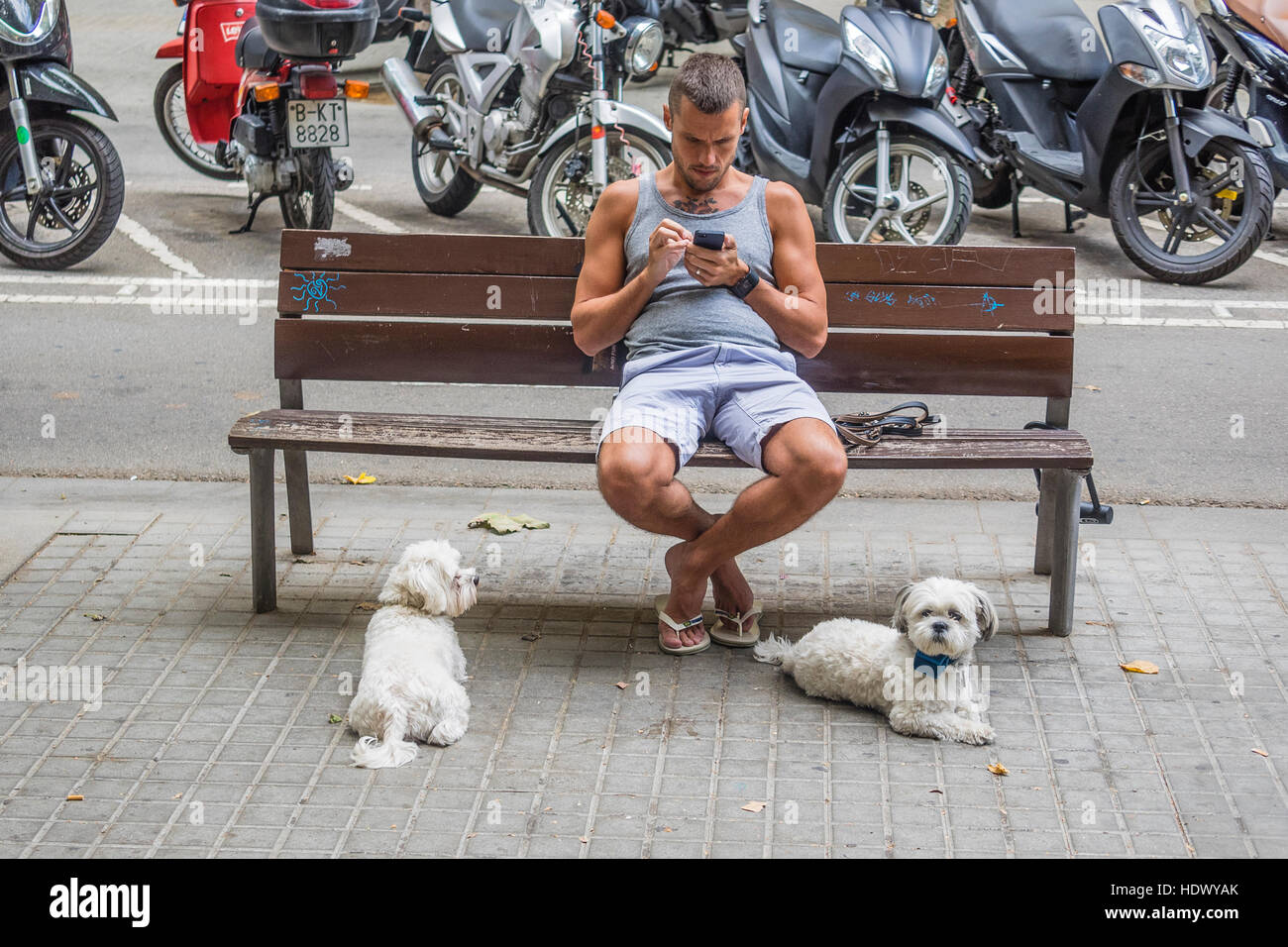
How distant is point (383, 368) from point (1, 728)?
1.52 m

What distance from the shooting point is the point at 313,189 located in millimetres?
9000

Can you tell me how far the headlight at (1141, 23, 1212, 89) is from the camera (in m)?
8.03

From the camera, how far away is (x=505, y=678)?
4.04m

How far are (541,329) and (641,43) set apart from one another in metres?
4.36

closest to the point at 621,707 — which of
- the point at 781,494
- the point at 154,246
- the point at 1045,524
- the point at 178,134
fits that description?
the point at 781,494

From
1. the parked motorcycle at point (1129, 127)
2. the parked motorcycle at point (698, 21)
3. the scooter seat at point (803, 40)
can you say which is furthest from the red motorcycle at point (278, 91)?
the parked motorcycle at point (1129, 127)

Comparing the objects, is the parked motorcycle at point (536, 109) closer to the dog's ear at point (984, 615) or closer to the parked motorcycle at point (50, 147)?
the parked motorcycle at point (50, 147)

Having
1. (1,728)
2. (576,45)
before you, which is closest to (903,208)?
(576,45)

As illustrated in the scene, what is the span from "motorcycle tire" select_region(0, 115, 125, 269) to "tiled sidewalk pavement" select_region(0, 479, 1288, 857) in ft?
11.6

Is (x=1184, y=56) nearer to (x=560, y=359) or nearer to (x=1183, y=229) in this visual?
(x=1183, y=229)

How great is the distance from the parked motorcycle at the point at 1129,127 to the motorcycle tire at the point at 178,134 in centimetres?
504

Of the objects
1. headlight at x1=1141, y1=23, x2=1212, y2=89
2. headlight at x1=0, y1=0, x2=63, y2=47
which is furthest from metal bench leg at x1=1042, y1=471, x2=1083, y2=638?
headlight at x1=0, y1=0, x2=63, y2=47

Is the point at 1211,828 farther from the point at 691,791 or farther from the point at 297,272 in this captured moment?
the point at 297,272

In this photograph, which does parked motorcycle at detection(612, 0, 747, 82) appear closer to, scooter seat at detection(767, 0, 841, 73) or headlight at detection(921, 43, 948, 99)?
scooter seat at detection(767, 0, 841, 73)
